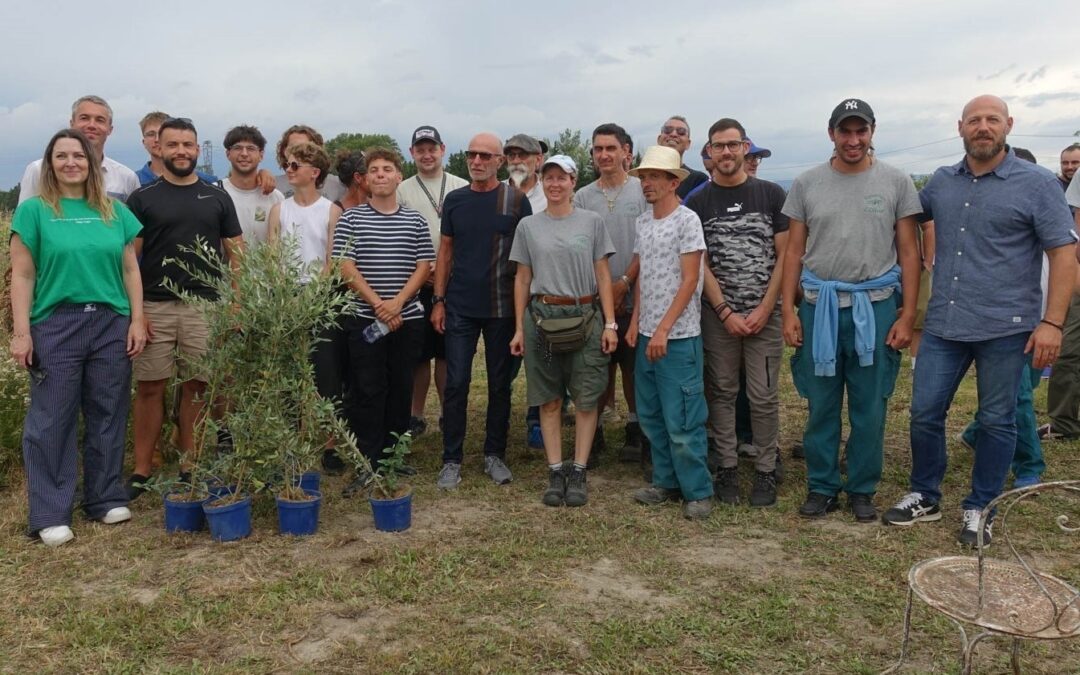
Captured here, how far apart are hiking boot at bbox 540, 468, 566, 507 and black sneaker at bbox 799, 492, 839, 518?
1390 millimetres

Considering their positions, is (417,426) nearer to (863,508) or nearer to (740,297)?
(740,297)

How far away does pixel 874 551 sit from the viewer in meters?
4.48

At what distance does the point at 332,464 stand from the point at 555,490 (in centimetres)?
169

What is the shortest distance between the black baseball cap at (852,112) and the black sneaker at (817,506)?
2065mm

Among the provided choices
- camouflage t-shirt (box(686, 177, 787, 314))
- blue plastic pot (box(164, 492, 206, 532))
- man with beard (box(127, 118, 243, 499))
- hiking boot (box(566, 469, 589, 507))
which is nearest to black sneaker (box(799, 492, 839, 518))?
camouflage t-shirt (box(686, 177, 787, 314))

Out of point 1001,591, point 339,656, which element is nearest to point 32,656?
point 339,656

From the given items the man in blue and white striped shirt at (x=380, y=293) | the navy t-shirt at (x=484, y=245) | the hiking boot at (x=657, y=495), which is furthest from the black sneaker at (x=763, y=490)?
the man in blue and white striped shirt at (x=380, y=293)

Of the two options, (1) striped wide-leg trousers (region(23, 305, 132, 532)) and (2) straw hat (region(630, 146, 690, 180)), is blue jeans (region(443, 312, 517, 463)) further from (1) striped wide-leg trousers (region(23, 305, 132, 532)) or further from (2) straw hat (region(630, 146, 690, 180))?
(1) striped wide-leg trousers (region(23, 305, 132, 532))

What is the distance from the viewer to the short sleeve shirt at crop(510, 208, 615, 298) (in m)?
5.28

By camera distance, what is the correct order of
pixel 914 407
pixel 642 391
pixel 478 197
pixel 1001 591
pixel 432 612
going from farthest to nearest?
pixel 478 197
pixel 642 391
pixel 914 407
pixel 432 612
pixel 1001 591

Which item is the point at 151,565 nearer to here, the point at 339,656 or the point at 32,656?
the point at 32,656

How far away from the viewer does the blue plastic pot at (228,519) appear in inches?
182

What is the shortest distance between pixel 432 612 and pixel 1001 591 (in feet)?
7.22

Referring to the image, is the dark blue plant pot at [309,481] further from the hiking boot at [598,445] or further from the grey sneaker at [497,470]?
the hiking boot at [598,445]
